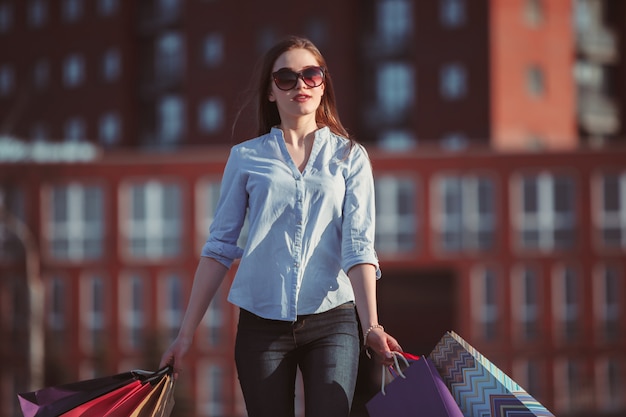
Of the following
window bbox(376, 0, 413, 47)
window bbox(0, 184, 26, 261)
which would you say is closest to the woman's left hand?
window bbox(0, 184, 26, 261)

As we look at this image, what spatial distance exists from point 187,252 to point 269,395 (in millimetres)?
45152

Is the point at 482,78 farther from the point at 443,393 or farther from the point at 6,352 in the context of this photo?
the point at 443,393

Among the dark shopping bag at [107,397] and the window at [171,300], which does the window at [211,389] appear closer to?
the window at [171,300]

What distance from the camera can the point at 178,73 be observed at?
5812cm

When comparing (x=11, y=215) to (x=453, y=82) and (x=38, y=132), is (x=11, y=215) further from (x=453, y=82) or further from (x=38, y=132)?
(x=453, y=82)

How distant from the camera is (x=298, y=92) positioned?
15.0 ft

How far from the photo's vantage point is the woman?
436 cm

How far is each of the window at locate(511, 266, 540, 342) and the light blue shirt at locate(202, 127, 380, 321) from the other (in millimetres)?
43941

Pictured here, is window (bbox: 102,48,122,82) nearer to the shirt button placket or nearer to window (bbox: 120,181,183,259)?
window (bbox: 120,181,183,259)

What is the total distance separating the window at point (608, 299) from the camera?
156 ft

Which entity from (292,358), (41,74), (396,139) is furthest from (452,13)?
(292,358)

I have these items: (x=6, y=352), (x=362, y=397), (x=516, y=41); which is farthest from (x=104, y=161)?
(x=362, y=397)

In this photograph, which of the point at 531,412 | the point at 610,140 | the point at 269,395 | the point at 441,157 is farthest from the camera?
the point at 610,140

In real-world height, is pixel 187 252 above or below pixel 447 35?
below
